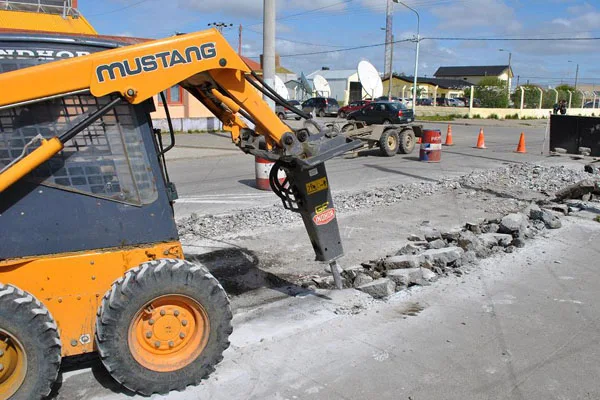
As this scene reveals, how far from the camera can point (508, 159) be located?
17.8 metres

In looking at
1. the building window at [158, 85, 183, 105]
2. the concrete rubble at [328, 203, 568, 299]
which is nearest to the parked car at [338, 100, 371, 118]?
the building window at [158, 85, 183, 105]

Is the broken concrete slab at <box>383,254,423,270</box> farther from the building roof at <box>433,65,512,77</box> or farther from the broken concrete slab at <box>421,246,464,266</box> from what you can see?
the building roof at <box>433,65,512,77</box>

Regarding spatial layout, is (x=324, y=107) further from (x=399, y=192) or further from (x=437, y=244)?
(x=437, y=244)

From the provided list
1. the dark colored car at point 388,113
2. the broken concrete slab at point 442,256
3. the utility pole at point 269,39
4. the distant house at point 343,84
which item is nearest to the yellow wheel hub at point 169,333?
the broken concrete slab at point 442,256

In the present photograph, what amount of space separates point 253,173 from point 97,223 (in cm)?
1069

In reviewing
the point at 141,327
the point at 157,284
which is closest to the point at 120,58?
the point at 157,284

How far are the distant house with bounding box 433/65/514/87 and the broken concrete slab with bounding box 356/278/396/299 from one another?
97268 mm

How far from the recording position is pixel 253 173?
46.6ft

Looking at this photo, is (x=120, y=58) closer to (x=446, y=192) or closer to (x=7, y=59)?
(x=7, y=59)

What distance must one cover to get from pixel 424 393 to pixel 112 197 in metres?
2.53

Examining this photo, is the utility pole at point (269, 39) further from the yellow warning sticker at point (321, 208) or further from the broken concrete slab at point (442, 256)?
the yellow warning sticker at point (321, 208)

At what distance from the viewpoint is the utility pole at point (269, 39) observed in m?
10.6

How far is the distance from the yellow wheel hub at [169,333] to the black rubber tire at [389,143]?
14.5 m

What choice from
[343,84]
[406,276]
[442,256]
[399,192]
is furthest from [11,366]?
[343,84]
